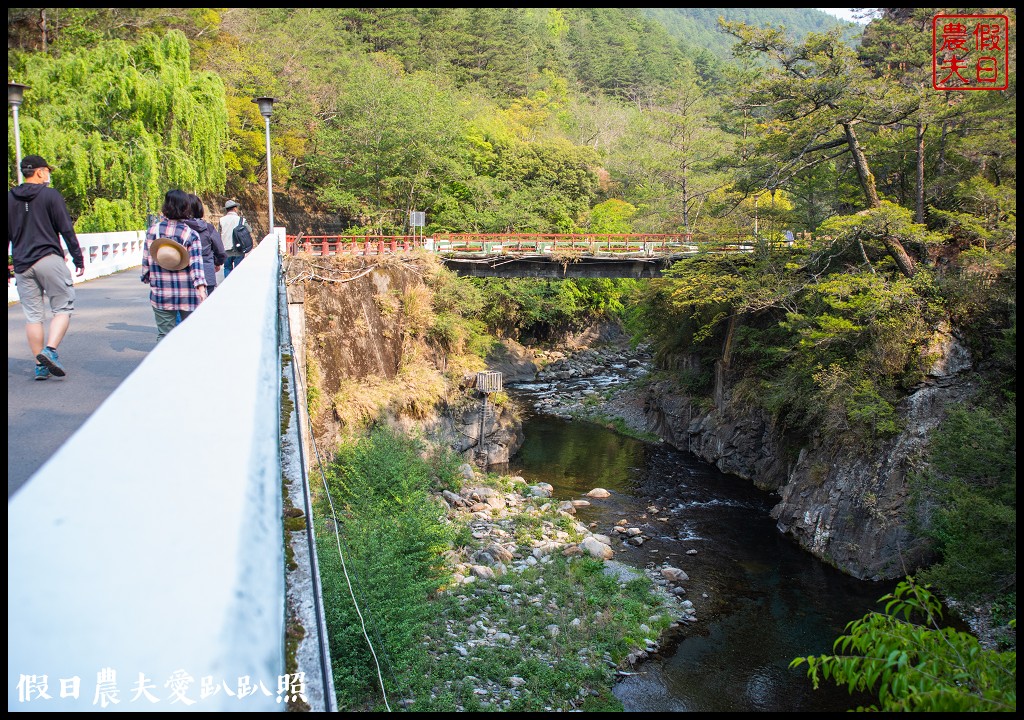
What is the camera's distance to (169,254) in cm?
641

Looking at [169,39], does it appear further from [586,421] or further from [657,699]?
[657,699]

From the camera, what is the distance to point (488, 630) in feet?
41.1

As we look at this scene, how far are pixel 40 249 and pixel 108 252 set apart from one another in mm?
13240

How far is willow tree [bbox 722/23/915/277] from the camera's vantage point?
64.3ft

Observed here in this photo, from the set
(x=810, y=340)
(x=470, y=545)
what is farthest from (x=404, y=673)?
(x=810, y=340)

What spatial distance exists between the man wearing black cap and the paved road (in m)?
0.43

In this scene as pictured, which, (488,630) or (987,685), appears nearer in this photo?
(987,685)

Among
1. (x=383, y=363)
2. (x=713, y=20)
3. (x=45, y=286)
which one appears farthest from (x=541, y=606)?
(x=713, y=20)

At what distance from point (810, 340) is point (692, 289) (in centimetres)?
578

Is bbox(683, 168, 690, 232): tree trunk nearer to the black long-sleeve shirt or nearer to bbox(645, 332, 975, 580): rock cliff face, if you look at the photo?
bbox(645, 332, 975, 580): rock cliff face

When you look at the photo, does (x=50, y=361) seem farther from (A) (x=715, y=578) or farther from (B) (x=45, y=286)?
(A) (x=715, y=578)

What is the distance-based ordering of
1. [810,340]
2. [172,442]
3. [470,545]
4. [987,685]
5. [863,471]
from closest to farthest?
[172,442] < [987,685] < [470,545] < [863,471] < [810,340]

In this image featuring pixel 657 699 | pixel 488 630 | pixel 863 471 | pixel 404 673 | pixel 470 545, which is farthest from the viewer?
pixel 863 471

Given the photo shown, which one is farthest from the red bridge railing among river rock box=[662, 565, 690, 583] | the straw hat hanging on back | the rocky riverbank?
the straw hat hanging on back
